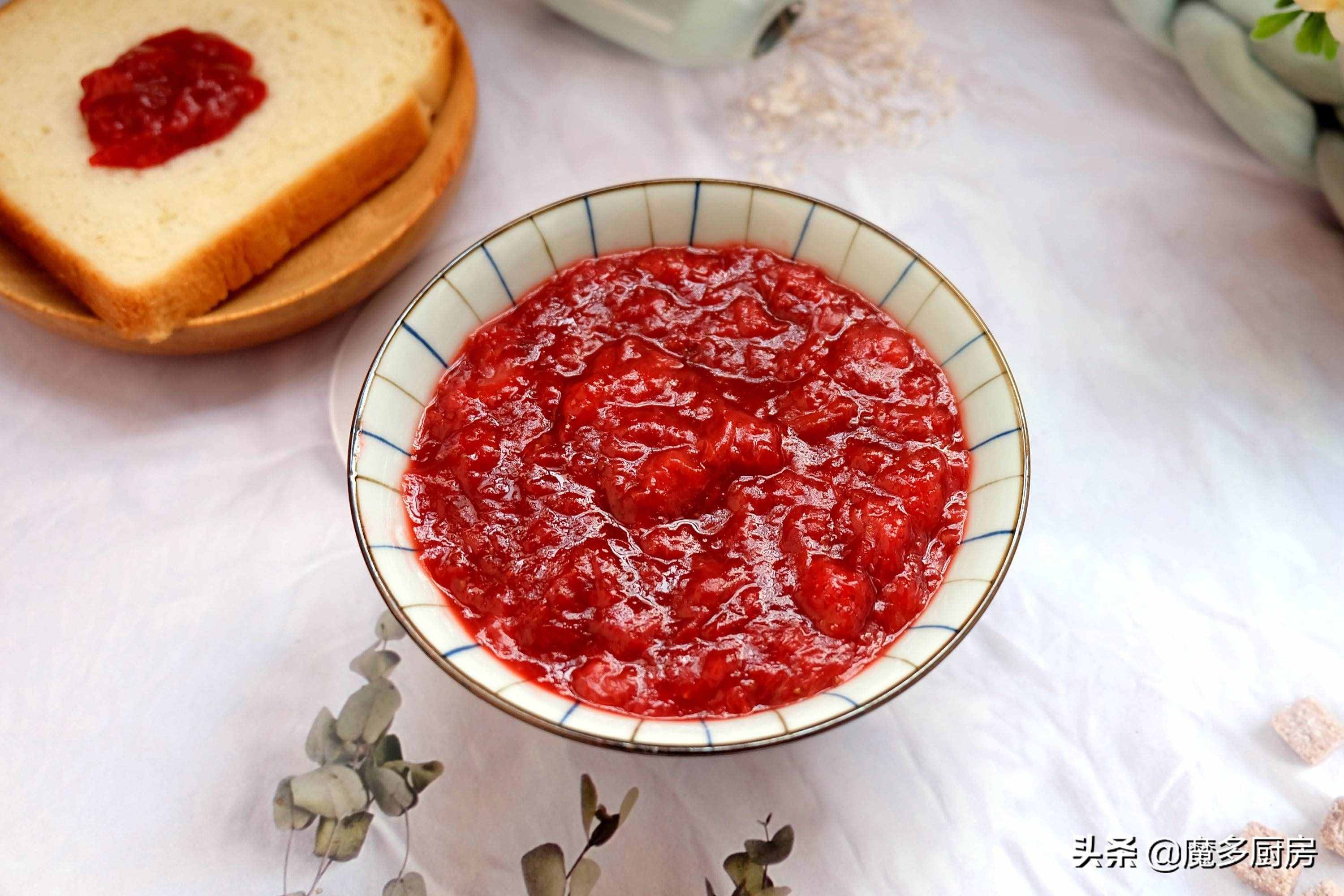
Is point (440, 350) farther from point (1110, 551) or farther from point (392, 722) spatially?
point (1110, 551)

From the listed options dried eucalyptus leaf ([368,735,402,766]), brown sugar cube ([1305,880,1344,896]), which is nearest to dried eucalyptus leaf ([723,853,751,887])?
dried eucalyptus leaf ([368,735,402,766])

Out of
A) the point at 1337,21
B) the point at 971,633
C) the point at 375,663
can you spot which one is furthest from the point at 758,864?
the point at 1337,21

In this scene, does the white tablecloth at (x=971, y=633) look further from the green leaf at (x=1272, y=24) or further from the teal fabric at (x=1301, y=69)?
the green leaf at (x=1272, y=24)

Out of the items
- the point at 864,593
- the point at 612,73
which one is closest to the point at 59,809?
the point at 864,593

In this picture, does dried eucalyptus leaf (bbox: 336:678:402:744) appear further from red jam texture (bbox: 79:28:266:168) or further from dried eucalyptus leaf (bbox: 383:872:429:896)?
red jam texture (bbox: 79:28:266:168)

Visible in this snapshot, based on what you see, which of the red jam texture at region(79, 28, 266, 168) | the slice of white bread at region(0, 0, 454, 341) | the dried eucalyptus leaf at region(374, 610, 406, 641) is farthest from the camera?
the red jam texture at region(79, 28, 266, 168)

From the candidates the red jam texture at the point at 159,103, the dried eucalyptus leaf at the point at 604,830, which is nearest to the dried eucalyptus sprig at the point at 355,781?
the dried eucalyptus leaf at the point at 604,830
